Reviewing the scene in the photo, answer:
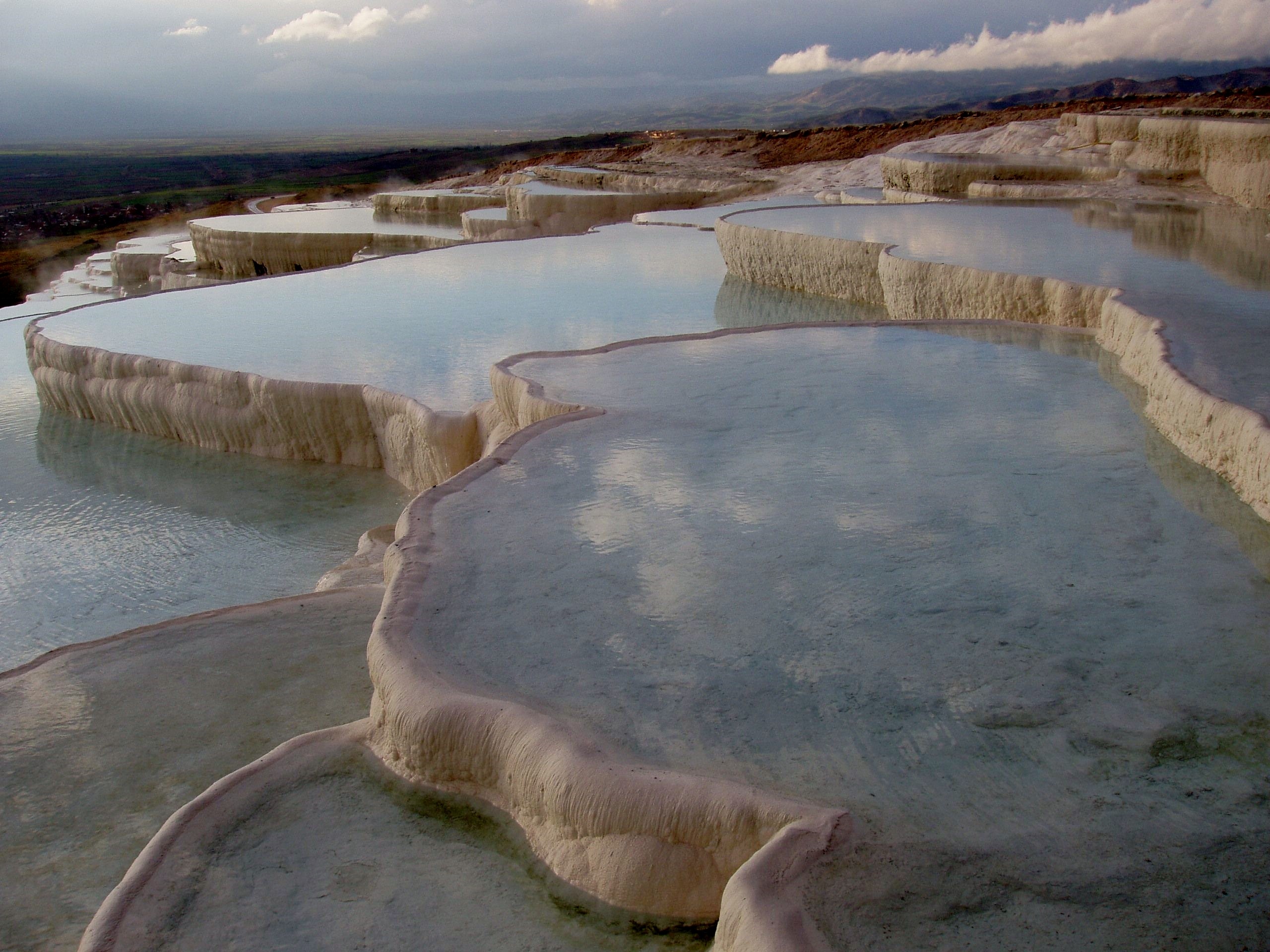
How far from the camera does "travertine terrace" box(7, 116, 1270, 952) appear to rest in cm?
177

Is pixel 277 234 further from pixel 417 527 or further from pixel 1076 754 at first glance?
pixel 1076 754

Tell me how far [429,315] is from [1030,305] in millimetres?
3838

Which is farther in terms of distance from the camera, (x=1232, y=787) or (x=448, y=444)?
(x=448, y=444)

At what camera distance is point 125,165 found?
205 feet

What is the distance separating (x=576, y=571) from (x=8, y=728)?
162 centimetres

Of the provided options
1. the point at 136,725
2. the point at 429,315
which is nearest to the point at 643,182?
the point at 429,315

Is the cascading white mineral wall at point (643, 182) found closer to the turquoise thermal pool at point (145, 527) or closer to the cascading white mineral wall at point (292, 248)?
the cascading white mineral wall at point (292, 248)

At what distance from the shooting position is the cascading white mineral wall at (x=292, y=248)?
44.0ft

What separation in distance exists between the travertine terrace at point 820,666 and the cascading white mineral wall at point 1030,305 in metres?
0.03

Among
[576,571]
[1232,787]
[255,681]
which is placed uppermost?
[576,571]

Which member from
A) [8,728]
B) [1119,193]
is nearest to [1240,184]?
[1119,193]

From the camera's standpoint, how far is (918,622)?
240cm

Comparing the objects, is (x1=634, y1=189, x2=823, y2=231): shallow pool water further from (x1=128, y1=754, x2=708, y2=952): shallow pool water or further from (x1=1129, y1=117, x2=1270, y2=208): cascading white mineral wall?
(x1=128, y1=754, x2=708, y2=952): shallow pool water

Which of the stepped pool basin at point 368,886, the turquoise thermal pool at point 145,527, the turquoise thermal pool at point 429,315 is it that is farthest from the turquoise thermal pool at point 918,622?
the turquoise thermal pool at point 429,315
